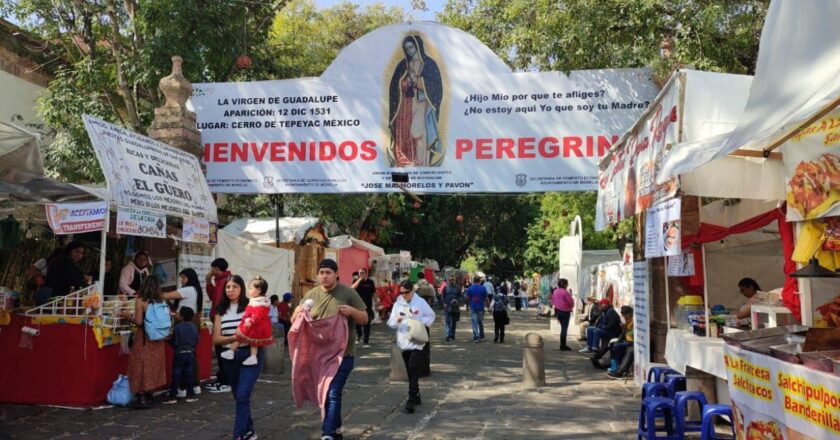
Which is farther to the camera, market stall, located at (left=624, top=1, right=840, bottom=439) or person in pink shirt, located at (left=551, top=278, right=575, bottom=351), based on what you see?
person in pink shirt, located at (left=551, top=278, right=575, bottom=351)

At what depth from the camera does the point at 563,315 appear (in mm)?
15156

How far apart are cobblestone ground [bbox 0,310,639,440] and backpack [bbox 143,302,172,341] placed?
2.95 feet

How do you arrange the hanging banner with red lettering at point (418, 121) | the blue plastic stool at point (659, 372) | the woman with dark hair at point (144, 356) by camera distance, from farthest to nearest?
the hanging banner with red lettering at point (418, 121) → the woman with dark hair at point (144, 356) → the blue plastic stool at point (659, 372)

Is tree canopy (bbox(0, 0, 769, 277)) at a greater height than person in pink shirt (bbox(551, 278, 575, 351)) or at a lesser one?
greater

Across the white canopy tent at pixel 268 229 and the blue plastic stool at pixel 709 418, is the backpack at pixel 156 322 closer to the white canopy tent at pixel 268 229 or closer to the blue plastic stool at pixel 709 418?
the blue plastic stool at pixel 709 418

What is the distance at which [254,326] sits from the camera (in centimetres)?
585

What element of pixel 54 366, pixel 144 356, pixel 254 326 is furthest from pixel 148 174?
pixel 254 326

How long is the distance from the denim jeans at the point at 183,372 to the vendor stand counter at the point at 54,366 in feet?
2.53

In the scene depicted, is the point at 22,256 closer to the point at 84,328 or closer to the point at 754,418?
the point at 84,328

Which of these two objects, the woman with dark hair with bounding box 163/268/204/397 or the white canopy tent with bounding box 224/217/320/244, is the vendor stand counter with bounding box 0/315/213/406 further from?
the white canopy tent with bounding box 224/217/320/244

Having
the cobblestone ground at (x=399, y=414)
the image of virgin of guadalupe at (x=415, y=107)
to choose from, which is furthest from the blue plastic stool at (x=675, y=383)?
the image of virgin of guadalupe at (x=415, y=107)

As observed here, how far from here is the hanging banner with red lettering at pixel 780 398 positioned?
3287 millimetres

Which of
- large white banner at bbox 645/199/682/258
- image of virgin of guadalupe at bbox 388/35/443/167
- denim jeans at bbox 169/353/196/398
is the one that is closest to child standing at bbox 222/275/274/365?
denim jeans at bbox 169/353/196/398

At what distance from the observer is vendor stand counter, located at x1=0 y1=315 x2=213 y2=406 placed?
7.61 metres
